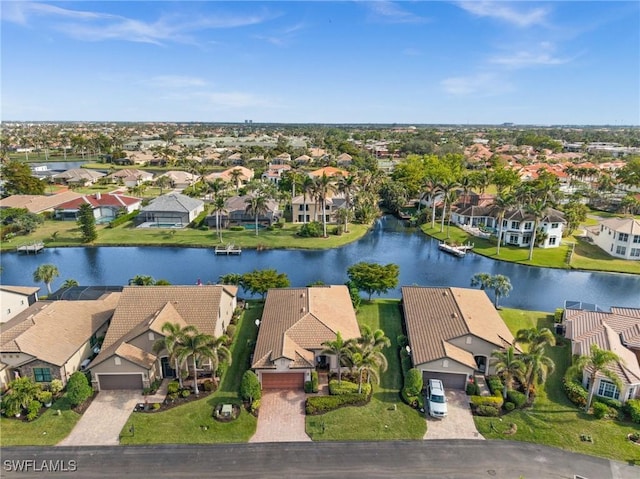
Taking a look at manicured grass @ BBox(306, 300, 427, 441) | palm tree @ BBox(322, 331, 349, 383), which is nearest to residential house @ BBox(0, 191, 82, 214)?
palm tree @ BBox(322, 331, 349, 383)

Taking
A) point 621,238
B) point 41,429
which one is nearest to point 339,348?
point 41,429

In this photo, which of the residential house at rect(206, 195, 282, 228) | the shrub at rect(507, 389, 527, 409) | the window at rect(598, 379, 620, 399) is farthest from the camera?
the residential house at rect(206, 195, 282, 228)

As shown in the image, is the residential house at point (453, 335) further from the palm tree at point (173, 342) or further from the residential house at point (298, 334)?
the palm tree at point (173, 342)

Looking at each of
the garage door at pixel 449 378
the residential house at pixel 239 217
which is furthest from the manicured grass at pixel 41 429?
the residential house at pixel 239 217

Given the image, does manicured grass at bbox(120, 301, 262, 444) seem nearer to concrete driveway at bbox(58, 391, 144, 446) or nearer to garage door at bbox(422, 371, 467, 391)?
concrete driveway at bbox(58, 391, 144, 446)

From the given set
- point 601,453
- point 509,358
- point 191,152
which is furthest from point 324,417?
point 191,152
